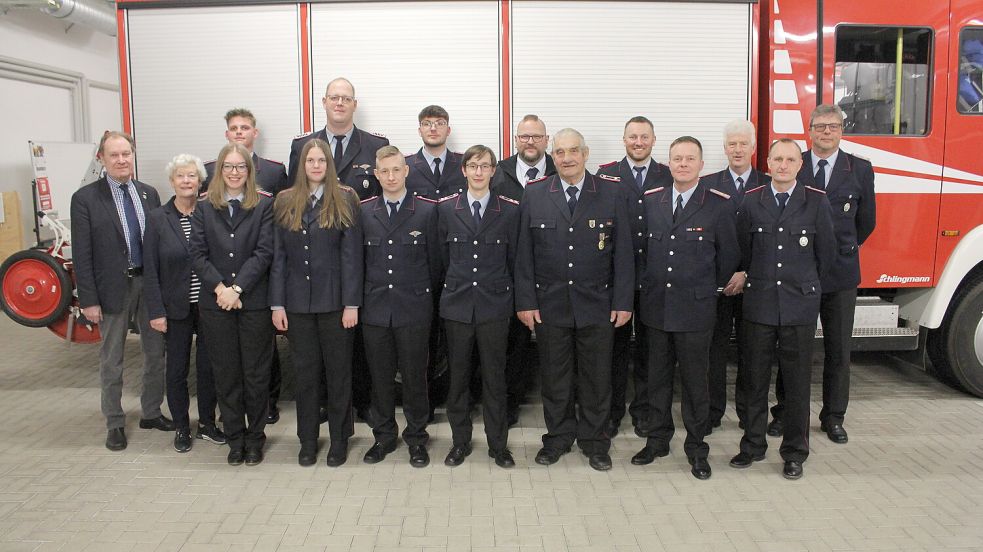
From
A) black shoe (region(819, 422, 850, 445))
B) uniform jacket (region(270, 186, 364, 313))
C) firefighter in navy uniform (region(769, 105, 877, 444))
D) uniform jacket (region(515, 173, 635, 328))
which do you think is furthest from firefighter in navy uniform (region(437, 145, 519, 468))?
black shoe (region(819, 422, 850, 445))

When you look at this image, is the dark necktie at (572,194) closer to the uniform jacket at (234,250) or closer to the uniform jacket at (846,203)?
the uniform jacket at (846,203)

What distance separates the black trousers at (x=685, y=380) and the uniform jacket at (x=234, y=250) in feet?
7.41

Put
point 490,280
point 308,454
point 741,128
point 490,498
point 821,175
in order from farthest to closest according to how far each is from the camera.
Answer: point 821,175, point 741,128, point 308,454, point 490,280, point 490,498

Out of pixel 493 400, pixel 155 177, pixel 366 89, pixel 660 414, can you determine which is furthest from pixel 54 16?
pixel 660 414

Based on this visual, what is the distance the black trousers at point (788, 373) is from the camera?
13.1 ft

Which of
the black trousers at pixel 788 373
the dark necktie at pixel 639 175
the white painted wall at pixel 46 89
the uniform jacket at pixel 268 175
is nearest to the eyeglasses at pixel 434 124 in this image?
the uniform jacket at pixel 268 175

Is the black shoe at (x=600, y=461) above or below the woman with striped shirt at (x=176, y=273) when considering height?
below

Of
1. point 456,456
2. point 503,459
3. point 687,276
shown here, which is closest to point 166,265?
point 456,456

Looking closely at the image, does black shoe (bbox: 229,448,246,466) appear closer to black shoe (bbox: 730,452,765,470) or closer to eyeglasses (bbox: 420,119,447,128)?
eyeglasses (bbox: 420,119,447,128)

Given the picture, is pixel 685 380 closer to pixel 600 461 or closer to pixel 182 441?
pixel 600 461

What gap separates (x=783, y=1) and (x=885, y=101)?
1.02 meters

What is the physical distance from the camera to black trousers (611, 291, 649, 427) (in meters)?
4.52

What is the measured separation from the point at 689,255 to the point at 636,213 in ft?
1.72

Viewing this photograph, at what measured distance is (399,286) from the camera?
407 cm
